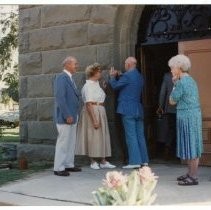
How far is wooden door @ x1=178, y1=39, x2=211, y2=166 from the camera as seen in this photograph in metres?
8.68

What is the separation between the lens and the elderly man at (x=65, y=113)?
814cm

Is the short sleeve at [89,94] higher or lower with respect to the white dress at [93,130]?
higher

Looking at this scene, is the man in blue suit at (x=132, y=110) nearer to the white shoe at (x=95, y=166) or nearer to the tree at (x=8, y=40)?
the white shoe at (x=95, y=166)

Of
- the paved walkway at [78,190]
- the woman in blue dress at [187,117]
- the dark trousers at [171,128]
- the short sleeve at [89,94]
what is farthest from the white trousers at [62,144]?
the woman in blue dress at [187,117]

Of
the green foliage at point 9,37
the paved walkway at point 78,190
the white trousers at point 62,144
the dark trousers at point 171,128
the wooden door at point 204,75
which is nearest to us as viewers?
the paved walkway at point 78,190

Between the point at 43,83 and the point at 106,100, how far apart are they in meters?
1.35

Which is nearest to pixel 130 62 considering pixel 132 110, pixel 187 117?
pixel 132 110

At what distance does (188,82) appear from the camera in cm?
696

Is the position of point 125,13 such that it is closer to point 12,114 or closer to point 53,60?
point 53,60

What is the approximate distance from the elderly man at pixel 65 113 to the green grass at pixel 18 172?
53cm

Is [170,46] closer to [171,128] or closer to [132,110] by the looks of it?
[171,128]

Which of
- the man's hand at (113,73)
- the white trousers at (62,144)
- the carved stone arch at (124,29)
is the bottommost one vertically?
the white trousers at (62,144)

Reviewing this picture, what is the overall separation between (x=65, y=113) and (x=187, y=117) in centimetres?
194

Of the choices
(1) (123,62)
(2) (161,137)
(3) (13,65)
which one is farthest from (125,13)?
(3) (13,65)
